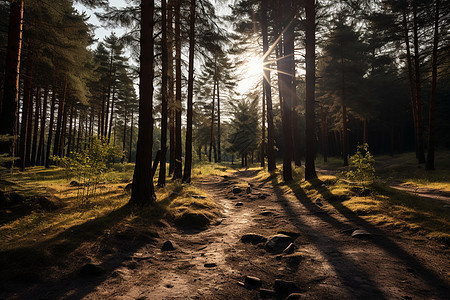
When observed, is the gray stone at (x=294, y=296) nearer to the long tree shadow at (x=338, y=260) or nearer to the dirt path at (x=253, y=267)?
the dirt path at (x=253, y=267)

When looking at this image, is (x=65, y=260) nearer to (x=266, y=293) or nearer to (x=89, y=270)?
(x=89, y=270)

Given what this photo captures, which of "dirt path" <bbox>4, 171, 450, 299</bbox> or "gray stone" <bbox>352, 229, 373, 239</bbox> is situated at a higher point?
"gray stone" <bbox>352, 229, 373, 239</bbox>

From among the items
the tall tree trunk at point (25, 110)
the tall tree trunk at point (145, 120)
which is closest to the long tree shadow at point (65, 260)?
the tall tree trunk at point (145, 120)

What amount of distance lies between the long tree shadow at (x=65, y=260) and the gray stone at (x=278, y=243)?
8.13ft

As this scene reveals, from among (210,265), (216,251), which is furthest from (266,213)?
(210,265)

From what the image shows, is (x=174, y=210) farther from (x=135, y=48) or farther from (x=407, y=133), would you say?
(x=407, y=133)

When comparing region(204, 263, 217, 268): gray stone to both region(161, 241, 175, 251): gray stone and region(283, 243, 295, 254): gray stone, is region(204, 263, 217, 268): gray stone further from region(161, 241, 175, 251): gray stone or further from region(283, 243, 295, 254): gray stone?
region(283, 243, 295, 254): gray stone

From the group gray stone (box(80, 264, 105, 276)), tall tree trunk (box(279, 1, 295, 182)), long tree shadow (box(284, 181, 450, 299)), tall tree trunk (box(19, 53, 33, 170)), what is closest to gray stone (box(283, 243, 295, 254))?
long tree shadow (box(284, 181, 450, 299))

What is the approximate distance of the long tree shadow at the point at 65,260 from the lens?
9.37 feet

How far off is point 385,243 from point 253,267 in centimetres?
257

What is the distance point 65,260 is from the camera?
3543 millimetres

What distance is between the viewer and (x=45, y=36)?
37.6 ft

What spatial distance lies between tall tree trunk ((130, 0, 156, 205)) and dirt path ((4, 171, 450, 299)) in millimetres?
1916

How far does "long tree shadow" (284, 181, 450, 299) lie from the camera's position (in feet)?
9.13
